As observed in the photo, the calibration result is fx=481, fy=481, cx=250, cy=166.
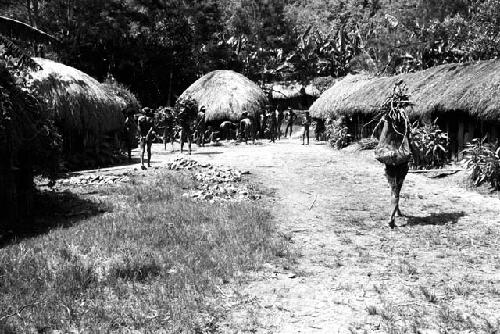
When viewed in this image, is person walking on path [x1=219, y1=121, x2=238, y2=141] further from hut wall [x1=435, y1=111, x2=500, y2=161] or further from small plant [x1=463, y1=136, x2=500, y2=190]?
small plant [x1=463, y1=136, x2=500, y2=190]

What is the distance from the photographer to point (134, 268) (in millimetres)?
A: 6727

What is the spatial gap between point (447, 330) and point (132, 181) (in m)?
10.6

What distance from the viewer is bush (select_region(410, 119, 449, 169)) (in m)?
16.6

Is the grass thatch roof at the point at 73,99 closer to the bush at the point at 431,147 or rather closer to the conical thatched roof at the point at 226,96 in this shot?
the conical thatched roof at the point at 226,96

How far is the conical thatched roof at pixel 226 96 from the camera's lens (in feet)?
99.0

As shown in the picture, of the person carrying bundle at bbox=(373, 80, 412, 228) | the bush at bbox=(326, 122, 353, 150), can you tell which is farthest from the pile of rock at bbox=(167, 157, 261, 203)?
the bush at bbox=(326, 122, 353, 150)

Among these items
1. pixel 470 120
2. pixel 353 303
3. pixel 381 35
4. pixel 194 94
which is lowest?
pixel 353 303

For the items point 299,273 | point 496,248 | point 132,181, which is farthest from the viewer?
point 132,181

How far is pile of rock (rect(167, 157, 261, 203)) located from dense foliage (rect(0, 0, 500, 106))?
12.2m

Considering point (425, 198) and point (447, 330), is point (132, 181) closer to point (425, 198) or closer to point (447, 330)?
point (425, 198)

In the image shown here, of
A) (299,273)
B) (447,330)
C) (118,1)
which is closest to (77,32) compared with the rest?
(118,1)

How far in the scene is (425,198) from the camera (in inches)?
465

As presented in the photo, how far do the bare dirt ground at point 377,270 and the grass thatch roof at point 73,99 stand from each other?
9.68 meters

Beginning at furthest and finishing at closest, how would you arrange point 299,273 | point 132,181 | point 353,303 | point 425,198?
point 132,181 → point 425,198 → point 299,273 → point 353,303
